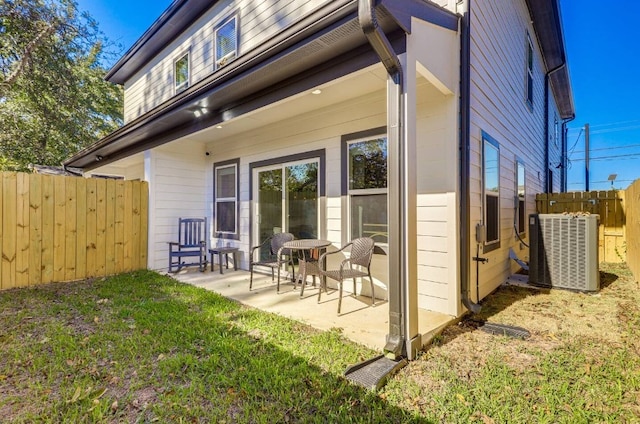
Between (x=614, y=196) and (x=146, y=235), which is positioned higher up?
(x=614, y=196)

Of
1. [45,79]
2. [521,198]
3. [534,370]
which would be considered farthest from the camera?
[45,79]

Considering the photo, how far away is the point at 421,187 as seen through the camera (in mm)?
3625

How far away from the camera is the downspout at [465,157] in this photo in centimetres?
334

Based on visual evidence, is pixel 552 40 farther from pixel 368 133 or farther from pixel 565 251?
pixel 368 133

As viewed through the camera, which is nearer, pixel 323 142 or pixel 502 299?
pixel 502 299

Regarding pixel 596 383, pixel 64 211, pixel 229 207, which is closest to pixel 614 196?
pixel 596 383

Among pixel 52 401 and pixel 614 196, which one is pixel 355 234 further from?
pixel 614 196

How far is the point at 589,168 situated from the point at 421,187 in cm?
1415

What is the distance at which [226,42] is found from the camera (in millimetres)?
Answer: 6672

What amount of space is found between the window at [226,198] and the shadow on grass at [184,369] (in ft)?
9.44

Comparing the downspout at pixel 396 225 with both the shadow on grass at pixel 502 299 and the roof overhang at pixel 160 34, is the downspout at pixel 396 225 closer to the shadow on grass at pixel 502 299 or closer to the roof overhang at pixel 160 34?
the shadow on grass at pixel 502 299

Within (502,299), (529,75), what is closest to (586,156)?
(529,75)

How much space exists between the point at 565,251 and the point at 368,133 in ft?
11.1

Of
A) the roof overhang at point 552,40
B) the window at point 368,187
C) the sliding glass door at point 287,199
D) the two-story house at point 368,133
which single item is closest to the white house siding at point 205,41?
the two-story house at point 368,133
